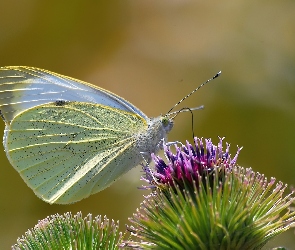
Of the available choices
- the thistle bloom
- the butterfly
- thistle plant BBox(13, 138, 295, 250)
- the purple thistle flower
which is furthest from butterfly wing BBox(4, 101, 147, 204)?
the thistle bloom

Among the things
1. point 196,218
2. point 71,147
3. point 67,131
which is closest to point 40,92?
point 67,131

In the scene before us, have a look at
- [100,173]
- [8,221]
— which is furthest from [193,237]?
[8,221]

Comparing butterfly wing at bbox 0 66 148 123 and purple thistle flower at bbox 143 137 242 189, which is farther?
butterfly wing at bbox 0 66 148 123

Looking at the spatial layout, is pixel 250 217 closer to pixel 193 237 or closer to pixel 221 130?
pixel 193 237

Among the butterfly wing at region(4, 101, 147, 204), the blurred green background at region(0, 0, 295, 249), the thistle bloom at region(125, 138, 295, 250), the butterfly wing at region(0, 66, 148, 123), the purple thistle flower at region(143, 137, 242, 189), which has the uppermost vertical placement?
the blurred green background at region(0, 0, 295, 249)

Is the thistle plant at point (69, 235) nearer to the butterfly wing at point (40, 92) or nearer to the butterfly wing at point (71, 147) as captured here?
the butterfly wing at point (71, 147)

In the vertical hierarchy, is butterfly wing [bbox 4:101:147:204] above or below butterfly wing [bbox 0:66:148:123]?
below

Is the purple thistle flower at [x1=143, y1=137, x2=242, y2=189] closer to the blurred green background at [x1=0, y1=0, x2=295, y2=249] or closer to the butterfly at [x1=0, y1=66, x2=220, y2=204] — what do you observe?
the butterfly at [x1=0, y1=66, x2=220, y2=204]
